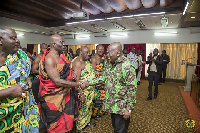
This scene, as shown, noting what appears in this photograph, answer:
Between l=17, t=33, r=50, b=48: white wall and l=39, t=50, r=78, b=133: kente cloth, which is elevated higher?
l=17, t=33, r=50, b=48: white wall

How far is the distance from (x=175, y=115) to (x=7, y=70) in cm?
→ 407

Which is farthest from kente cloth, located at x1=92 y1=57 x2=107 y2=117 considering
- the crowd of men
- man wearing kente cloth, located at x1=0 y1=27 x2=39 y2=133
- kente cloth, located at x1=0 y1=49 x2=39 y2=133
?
man wearing kente cloth, located at x1=0 y1=27 x2=39 y2=133

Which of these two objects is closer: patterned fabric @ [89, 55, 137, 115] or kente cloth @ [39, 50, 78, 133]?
patterned fabric @ [89, 55, 137, 115]

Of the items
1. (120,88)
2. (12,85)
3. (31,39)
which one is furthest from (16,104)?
(31,39)

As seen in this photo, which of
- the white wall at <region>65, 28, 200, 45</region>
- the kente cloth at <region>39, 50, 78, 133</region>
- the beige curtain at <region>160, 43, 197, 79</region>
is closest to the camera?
the kente cloth at <region>39, 50, 78, 133</region>

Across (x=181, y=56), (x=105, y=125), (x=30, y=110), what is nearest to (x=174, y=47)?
(x=181, y=56)

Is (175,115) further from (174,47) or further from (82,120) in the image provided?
(174,47)

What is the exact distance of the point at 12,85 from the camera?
142 centimetres

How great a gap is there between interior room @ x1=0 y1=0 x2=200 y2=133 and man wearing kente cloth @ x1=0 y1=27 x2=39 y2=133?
1.88 m

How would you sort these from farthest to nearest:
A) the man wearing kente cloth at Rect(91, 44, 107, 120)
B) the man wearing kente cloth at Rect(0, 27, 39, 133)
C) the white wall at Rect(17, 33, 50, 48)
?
the white wall at Rect(17, 33, 50, 48)
the man wearing kente cloth at Rect(91, 44, 107, 120)
the man wearing kente cloth at Rect(0, 27, 39, 133)

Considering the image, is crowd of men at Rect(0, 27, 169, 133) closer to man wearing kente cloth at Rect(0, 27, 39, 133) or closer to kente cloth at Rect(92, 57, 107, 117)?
man wearing kente cloth at Rect(0, 27, 39, 133)

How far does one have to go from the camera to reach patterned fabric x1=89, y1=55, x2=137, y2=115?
200cm

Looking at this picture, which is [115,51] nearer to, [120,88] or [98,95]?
[120,88]

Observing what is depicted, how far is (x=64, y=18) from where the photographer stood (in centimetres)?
828
